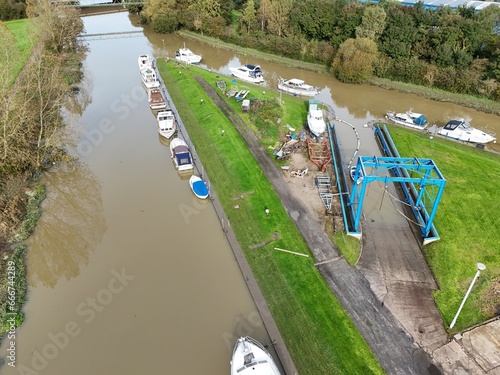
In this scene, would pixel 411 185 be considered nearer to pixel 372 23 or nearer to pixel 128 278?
pixel 128 278

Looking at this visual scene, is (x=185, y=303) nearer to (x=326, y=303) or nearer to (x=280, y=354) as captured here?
(x=280, y=354)

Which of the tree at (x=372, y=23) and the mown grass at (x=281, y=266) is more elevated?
the tree at (x=372, y=23)

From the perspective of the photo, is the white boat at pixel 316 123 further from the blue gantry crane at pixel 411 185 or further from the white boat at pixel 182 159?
the white boat at pixel 182 159

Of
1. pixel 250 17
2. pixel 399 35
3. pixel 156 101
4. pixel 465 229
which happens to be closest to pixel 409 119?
pixel 465 229

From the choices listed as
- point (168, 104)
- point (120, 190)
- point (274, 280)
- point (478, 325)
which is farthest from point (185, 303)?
point (168, 104)

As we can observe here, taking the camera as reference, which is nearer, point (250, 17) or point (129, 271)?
point (129, 271)

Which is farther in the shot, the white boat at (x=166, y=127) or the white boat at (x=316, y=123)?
the white boat at (x=166, y=127)

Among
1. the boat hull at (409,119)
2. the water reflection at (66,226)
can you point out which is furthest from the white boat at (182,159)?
the boat hull at (409,119)
